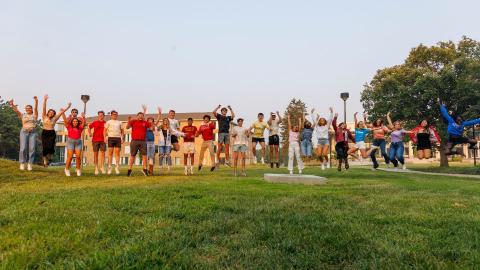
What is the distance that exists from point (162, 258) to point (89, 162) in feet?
317

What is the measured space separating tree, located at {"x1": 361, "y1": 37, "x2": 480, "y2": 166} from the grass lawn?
24178mm

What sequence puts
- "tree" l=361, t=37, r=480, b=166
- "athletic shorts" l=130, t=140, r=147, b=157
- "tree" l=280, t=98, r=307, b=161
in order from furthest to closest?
"tree" l=280, t=98, r=307, b=161, "tree" l=361, t=37, r=480, b=166, "athletic shorts" l=130, t=140, r=147, b=157

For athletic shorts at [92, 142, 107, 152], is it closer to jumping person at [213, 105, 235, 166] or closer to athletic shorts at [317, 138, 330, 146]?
jumping person at [213, 105, 235, 166]

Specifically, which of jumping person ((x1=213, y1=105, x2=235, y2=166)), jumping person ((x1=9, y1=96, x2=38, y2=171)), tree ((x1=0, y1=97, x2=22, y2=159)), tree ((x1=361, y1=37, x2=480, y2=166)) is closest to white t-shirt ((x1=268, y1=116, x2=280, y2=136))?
jumping person ((x1=213, y1=105, x2=235, y2=166))

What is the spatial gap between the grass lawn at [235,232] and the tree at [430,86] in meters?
24.2

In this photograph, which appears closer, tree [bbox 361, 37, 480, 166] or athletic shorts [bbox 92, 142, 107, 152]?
athletic shorts [bbox 92, 142, 107, 152]

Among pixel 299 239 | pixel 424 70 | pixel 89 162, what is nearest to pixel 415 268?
pixel 299 239

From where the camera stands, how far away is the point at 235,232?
13.7 feet

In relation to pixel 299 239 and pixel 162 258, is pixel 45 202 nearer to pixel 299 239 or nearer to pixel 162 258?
pixel 162 258

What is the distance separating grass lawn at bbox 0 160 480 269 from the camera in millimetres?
3121

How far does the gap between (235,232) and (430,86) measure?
2833 cm

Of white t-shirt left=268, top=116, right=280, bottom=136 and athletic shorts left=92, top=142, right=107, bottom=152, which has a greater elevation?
white t-shirt left=268, top=116, right=280, bottom=136

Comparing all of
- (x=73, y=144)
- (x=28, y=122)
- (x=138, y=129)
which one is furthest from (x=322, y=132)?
(x=28, y=122)

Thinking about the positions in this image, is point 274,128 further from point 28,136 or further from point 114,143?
point 28,136
